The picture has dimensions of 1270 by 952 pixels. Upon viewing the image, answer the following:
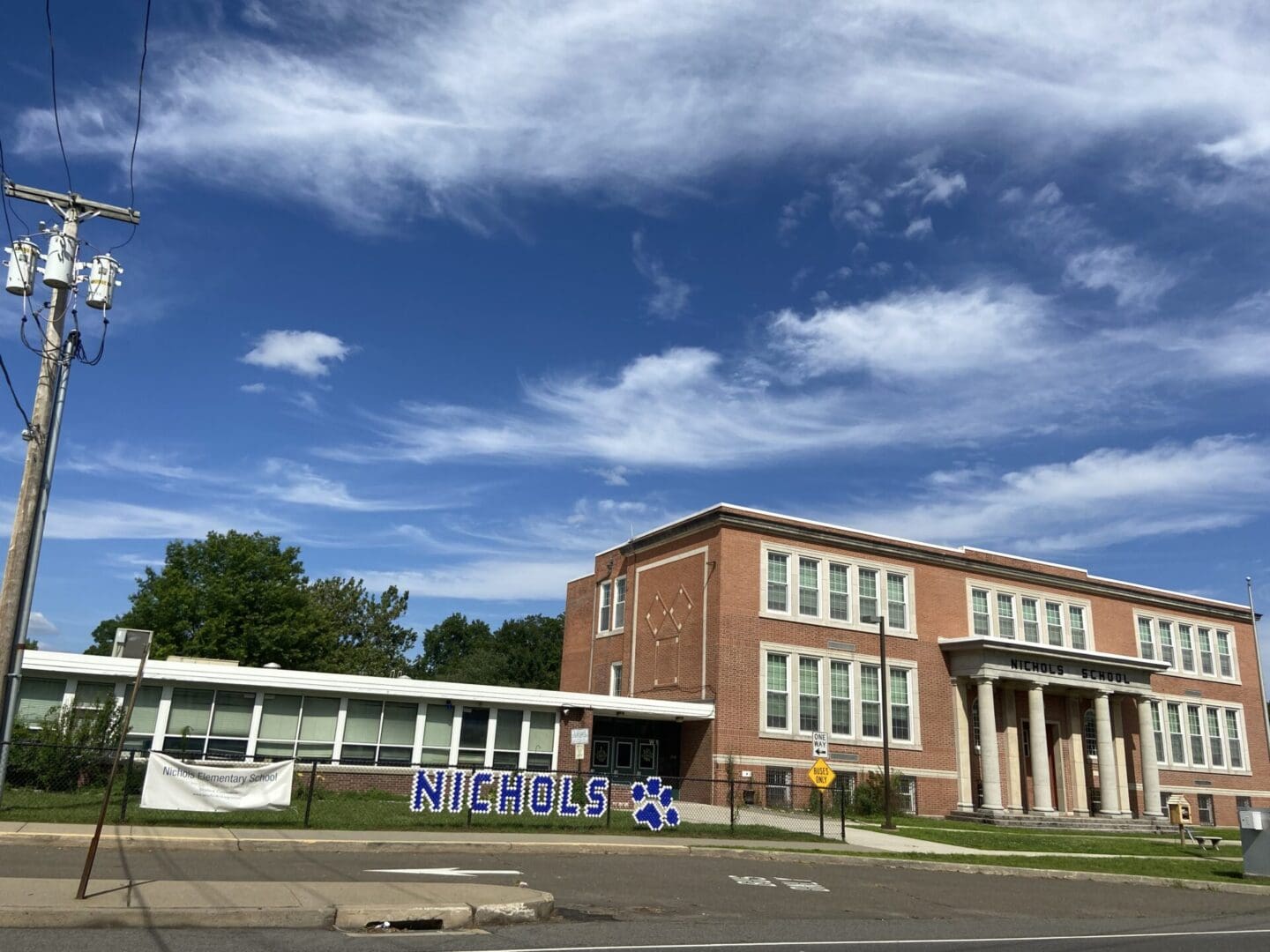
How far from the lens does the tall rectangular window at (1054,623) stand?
41969 mm

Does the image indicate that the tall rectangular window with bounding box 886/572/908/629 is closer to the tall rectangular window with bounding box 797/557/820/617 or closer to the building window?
the tall rectangular window with bounding box 797/557/820/617

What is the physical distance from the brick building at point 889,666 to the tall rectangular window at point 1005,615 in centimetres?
9

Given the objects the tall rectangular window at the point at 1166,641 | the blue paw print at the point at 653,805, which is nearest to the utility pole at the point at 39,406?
the blue paw print at the point at 653,805

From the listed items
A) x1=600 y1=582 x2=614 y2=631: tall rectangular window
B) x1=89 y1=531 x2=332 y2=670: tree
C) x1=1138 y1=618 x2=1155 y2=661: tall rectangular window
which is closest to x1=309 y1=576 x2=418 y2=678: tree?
x1=89 y1=531 x2=332 y2=670: tree

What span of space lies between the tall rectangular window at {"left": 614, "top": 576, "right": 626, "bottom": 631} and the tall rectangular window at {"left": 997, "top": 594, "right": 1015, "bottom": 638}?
15161 mm

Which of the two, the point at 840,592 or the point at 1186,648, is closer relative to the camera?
the point at 840,592

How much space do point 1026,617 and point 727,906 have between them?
104 feet

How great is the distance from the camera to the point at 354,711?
2922 centimetres

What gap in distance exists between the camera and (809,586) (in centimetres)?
3634

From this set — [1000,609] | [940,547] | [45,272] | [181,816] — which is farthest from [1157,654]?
[45,272]

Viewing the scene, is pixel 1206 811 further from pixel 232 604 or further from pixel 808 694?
pixel 232 604

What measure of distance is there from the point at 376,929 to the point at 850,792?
26.3 meters

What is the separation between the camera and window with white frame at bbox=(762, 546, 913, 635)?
3566 centimetres

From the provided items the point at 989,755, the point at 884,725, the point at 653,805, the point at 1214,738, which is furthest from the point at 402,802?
the point at 1214,738
